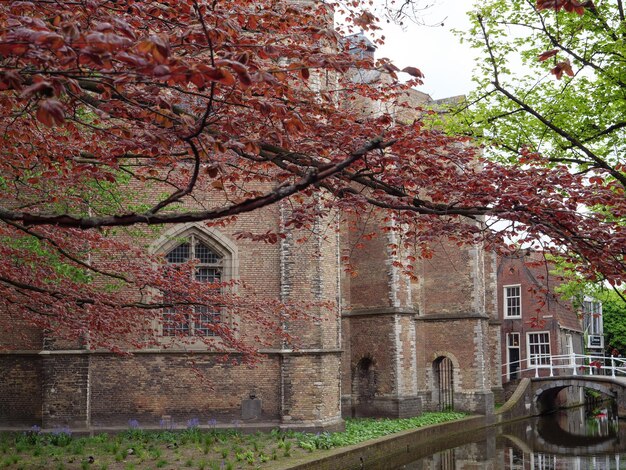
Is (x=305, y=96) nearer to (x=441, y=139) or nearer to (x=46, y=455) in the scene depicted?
(x=441, y=139)

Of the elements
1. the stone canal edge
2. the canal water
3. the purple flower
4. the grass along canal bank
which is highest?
the purple flower

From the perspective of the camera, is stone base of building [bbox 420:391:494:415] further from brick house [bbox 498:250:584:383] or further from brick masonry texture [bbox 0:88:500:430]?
brick house [bbox 498:250:584:383]

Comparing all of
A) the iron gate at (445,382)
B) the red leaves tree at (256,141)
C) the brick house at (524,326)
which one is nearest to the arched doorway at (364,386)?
the iron gate at (445,382)

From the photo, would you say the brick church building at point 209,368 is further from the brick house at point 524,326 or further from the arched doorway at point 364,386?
the brick house at point 524,326

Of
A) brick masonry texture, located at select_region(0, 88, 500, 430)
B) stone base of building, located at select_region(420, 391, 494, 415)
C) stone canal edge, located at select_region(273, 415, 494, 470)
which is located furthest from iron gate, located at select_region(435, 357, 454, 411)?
brick masonry texture, located at select_region(0, 88, 500, 430)

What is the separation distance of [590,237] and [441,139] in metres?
1.89

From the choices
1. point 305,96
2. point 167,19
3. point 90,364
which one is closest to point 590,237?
point 305,96

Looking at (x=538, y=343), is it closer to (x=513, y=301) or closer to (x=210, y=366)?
(x=513, y=301)

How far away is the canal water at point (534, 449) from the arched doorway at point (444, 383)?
1926mm

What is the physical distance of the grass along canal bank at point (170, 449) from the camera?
1200cm

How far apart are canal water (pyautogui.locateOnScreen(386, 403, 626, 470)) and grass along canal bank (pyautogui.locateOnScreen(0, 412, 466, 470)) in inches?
115

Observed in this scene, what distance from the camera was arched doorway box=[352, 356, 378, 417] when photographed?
2155 cm

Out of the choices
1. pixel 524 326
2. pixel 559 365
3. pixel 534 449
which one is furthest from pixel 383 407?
pixel 524 326

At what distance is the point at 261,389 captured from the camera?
15828 mm
